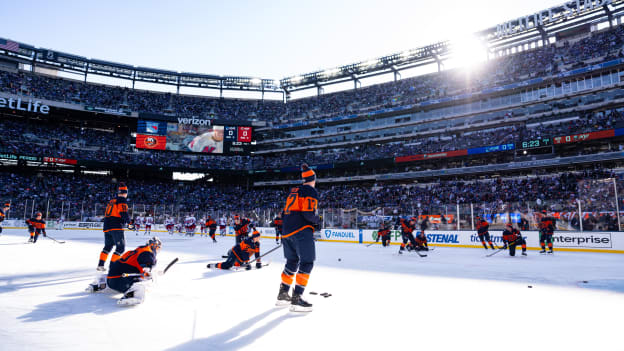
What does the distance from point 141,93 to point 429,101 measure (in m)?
43.3

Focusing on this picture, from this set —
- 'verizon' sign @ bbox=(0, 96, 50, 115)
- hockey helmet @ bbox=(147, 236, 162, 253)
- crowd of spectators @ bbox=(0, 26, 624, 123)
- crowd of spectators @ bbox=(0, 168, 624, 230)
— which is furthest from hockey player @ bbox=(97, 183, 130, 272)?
'verizon' sign @ bbox=(0, 96, 50, 115)

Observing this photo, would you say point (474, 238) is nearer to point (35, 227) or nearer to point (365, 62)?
point (35, 227)

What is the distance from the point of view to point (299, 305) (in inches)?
184

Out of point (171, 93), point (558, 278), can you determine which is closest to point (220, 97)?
point (171, 93)

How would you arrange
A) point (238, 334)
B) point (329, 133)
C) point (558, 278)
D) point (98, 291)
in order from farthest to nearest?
point (329, 133)
point (558, 278)
point (98, 291)
point (238, 334)

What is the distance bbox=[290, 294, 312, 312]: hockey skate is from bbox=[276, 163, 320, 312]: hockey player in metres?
0.08

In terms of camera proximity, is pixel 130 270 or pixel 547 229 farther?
pixel 547 229

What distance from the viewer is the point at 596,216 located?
1655 cm

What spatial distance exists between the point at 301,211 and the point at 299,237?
1.28 feet

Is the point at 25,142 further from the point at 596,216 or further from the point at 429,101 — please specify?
the point at 596,216

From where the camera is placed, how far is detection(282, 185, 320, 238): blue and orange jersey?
5.07 metres

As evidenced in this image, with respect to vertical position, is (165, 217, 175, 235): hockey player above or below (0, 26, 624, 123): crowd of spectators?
below

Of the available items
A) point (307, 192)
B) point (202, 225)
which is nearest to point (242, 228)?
point (307, 192)

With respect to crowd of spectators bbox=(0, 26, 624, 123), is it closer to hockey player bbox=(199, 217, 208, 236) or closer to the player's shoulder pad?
hockey player bbox=(199, 217, 208, 236)
